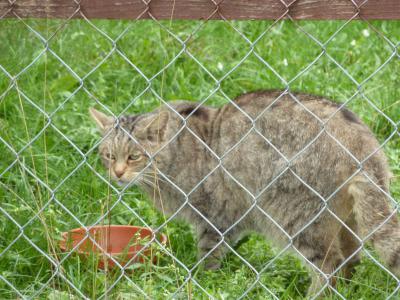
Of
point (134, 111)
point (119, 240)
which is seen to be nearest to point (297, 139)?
point (119, 240)

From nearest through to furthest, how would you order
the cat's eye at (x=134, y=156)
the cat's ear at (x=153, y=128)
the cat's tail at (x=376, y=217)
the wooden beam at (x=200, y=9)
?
1. the wooden beam at (x=200, y=9)
2. the cat's tail at (x=376, y=217)
3. the cat's ear at (x=153, y=128)
4. the cat's eye at (x=134, y=156)

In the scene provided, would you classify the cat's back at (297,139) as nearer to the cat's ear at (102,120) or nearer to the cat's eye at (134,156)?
the cat's eye at (134,156)

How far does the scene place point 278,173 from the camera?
14.2ft

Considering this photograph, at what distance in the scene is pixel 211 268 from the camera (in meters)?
4.77

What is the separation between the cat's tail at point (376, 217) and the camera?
152 inches

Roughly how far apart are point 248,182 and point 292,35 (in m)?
2.61

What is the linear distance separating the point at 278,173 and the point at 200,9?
1.43m

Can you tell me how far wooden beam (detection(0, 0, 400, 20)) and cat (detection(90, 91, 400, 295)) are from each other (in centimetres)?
67

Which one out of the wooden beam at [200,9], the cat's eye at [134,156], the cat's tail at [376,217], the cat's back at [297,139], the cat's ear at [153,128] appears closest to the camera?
the wooden beam at [200,9]

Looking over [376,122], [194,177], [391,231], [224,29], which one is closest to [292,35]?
[224,29]

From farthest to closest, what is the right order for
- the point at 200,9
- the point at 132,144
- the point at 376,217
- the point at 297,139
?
1. the point at 132,144
2. the point at 297,139
3. the point at 376,217
4. the point at 200,9

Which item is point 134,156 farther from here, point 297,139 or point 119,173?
point 297,139

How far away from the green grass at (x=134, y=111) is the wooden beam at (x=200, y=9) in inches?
23.8

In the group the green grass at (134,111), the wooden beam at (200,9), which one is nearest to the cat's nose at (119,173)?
the green grass at (134,111)
